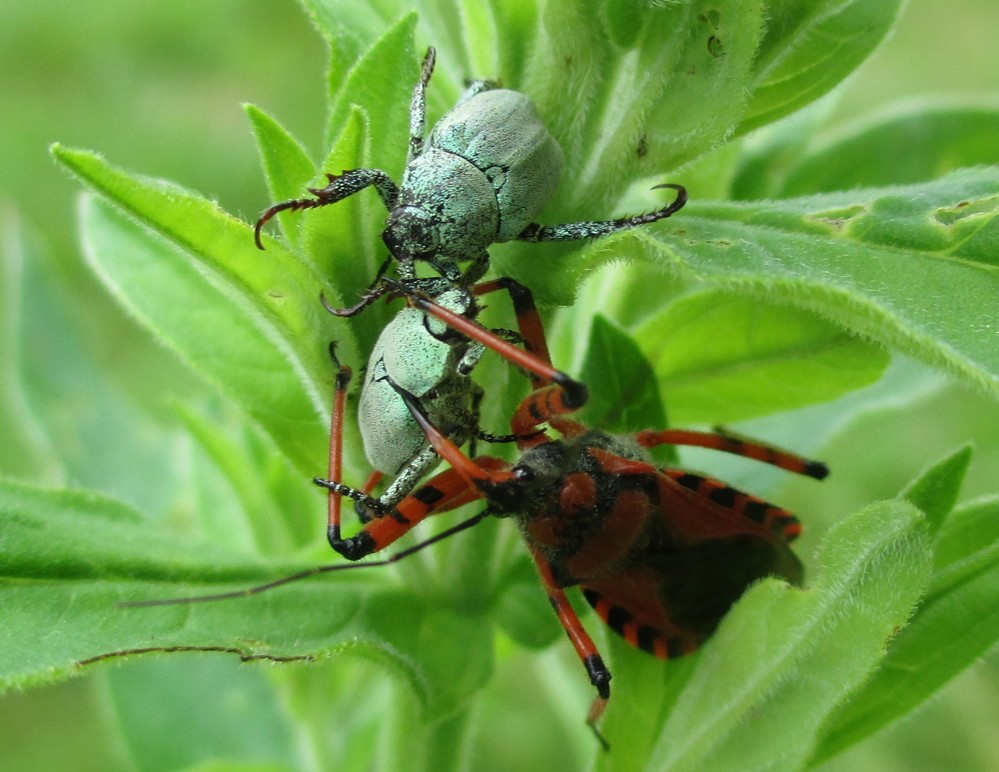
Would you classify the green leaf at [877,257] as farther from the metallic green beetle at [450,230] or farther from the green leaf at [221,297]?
the green leaf at [221,297]

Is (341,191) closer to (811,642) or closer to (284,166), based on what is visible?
(284,166)

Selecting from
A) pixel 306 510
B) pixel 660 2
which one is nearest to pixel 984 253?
pixel 660 2

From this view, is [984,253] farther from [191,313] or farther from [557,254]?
[191,313]

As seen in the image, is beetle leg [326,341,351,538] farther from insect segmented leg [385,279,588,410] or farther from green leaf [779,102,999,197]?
green leaf [779,102,999,197]

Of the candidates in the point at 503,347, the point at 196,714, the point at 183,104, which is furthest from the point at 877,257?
the point at 183,104

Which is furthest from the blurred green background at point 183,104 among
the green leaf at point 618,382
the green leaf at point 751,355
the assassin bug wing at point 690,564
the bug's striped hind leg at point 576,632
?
the bug's striped hind leg at point 576,632

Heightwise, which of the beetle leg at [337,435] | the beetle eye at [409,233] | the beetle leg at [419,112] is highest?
the beetle leg at [419,112]

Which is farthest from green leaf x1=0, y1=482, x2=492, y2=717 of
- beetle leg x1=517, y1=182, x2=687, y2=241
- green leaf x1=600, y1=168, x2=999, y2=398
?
green leaf x1=600, y1=168, x2=999, y2=398
